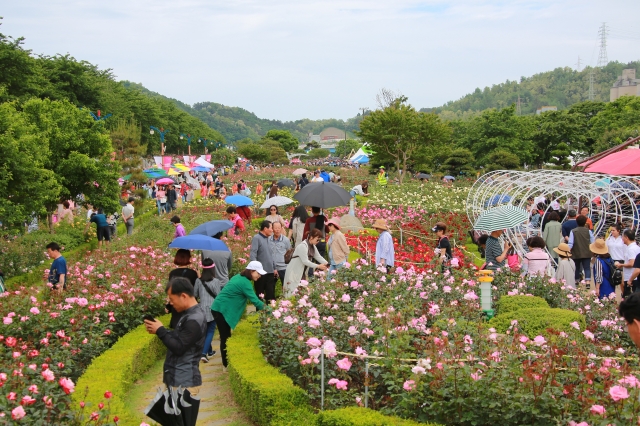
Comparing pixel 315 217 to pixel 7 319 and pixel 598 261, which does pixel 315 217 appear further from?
pixel 7 319

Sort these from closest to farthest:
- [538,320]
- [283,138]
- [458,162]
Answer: [538,320] → [458,162] → [283,138]

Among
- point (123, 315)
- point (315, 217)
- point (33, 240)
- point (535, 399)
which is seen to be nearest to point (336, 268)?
point (315, 217)

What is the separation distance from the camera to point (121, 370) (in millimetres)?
5938

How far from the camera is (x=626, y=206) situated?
1463cm

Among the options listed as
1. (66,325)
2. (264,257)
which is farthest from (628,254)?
(66,325)

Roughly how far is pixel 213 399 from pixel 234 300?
3.28 feet

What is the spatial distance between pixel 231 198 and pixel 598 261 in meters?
7.24

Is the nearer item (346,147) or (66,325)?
(66,325)

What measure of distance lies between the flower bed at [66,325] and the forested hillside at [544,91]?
144 metres

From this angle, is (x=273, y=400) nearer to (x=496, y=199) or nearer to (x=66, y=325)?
(x=66, y=325)

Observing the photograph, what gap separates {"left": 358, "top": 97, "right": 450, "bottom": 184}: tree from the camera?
32094mm

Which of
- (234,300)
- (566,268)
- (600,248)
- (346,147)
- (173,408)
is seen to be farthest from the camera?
(346,147)

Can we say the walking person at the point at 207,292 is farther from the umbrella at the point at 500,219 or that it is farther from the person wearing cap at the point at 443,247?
the umbrella at the point at 500,219

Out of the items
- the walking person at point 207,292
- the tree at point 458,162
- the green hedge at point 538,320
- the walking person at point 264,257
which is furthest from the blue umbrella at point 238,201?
the tree at point 458,162
